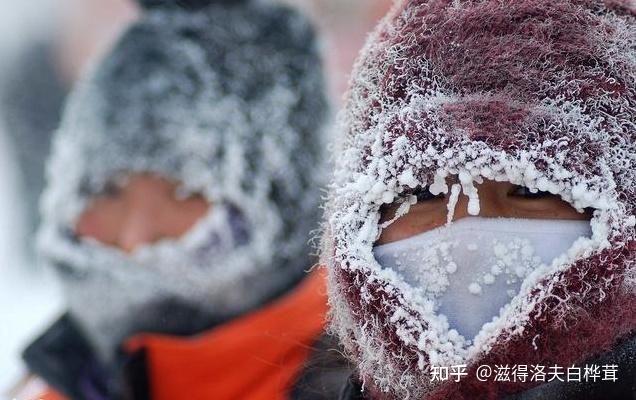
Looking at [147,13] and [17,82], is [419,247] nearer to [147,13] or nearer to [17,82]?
[147,13]

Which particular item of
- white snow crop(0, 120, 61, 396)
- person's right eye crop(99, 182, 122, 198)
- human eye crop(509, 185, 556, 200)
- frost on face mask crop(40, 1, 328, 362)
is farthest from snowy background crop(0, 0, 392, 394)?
human eye crop(509, 185, 556, 200)

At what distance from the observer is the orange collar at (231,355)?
8.18 ft

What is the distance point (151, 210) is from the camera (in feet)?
9.07

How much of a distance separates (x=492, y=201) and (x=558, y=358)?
245mm

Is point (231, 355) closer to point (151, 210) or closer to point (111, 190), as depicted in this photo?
point (151, 210)

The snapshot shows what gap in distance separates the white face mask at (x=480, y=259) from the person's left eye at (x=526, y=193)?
0.04 meters

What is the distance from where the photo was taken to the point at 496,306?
53.4 inches

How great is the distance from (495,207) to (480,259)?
0.08 metres

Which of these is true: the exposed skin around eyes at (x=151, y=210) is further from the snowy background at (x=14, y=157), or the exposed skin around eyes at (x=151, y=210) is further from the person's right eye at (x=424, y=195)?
the person's right eye at (x=424, y=195)

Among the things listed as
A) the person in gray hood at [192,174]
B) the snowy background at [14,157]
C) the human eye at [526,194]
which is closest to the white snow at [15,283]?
the snowy background at [14,157]

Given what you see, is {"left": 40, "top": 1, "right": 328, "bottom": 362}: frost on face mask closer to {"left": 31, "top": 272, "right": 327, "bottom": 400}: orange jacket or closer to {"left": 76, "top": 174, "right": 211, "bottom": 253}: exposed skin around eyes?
{"left": 76, "top": 174, "right": 211, "bottom": 253}: exposed skin around eyes

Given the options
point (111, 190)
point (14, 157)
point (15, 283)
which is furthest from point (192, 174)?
point (14, 157)

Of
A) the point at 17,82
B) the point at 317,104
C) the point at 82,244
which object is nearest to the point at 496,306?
the point at 317,104

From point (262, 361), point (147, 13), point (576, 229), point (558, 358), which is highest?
point (147, 13)
